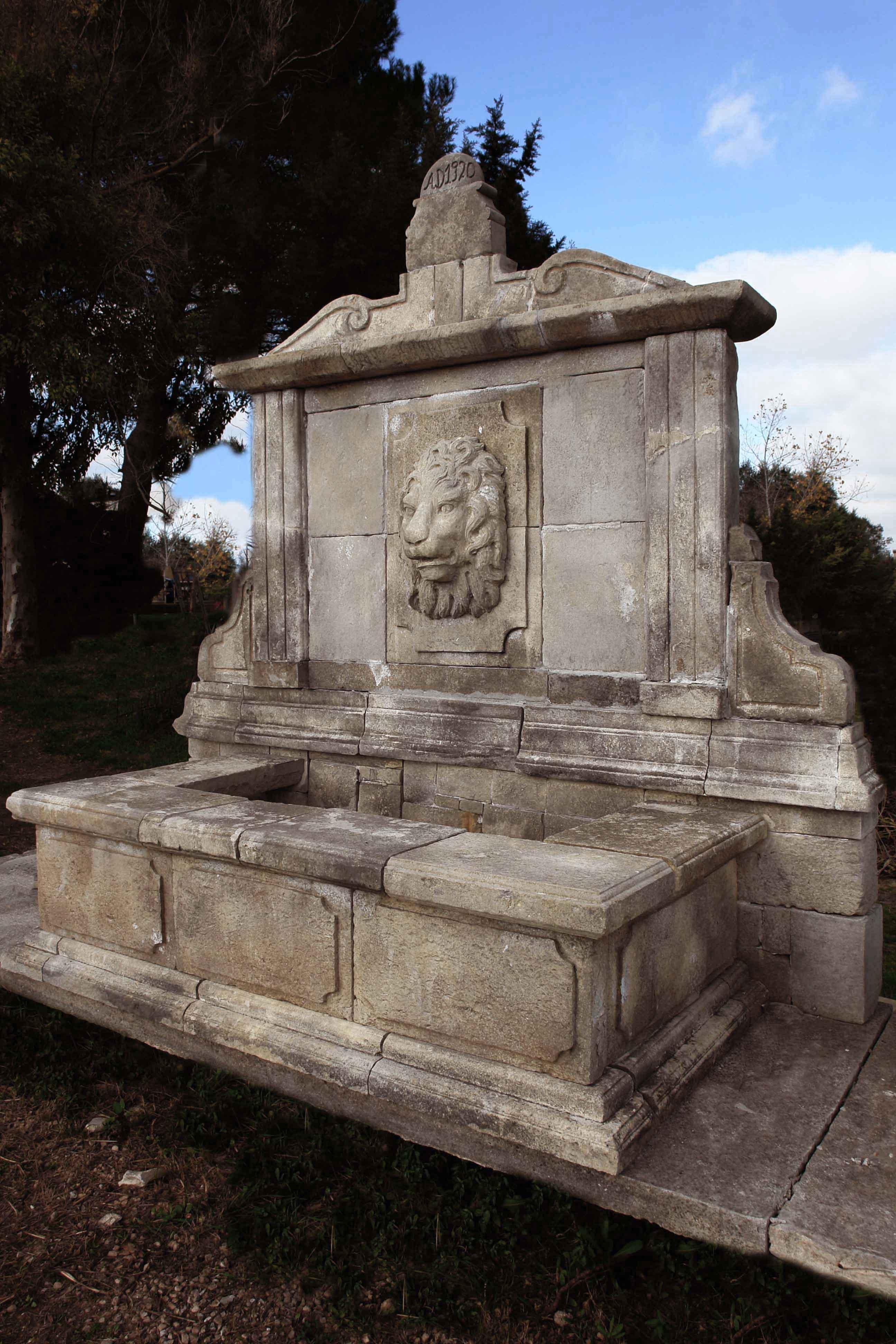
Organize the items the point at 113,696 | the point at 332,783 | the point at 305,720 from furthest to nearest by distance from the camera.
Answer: the point at 113,696, the point at 305,720, the point at 332,783

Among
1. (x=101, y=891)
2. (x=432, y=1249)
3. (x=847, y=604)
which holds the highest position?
(x=847, y=604)

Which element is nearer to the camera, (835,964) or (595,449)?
(835,964)

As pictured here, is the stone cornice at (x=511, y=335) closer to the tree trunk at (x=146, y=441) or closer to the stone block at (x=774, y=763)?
the stone block at (x=774, y=763)

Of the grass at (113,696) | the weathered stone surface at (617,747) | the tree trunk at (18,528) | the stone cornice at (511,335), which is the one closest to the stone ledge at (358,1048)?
the weathered stone surface at (617,747)

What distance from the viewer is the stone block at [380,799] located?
4336 mm

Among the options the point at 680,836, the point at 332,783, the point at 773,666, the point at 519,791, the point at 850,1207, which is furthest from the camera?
the point at 332,783

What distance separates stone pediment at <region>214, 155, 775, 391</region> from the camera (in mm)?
3561

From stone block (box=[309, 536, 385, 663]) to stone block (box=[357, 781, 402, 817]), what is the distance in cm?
60

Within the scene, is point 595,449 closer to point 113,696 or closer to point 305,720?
point 305,720

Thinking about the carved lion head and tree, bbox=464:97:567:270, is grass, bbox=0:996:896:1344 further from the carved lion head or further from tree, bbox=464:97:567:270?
tree, bbox=464:97:567:270

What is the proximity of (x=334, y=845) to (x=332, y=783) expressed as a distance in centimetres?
161

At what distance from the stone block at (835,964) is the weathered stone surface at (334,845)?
1359mm

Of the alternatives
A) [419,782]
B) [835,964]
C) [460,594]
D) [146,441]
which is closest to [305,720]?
[419,782]

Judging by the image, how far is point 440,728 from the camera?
419 cm
